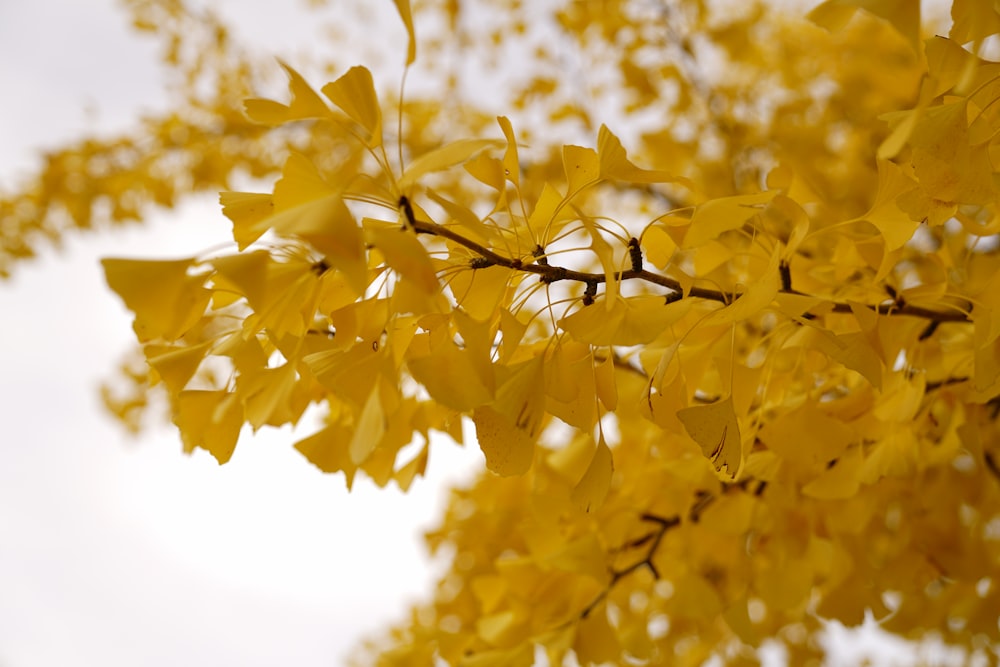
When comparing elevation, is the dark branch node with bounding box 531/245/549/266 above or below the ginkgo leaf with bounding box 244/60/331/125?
below

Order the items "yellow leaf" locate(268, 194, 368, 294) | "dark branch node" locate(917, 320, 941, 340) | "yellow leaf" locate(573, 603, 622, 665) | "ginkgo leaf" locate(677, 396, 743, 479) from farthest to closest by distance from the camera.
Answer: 1. "yellow leaf" locate(573, 603, 622, 665)
2. "dark branch node" locate(917, 320, 941, 340)
3. "ginkgo leaf" locate(677, 396, 743, 479)
4. "yellow leaf" locate(268, 194, 368, 294)

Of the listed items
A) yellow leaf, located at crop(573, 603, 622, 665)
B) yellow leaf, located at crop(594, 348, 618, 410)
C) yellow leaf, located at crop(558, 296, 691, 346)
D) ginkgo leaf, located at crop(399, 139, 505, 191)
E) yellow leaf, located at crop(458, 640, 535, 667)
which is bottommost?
yellow leaf, located at crop(573, 603, 622, 665)

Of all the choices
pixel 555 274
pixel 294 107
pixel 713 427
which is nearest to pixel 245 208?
pixel 294 107

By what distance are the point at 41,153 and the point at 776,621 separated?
1.50 metres

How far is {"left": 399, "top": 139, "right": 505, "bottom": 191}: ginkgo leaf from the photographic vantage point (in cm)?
34

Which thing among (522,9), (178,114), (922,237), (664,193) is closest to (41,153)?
(178,114)

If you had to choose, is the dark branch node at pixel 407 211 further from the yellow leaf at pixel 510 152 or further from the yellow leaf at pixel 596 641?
the yellow leaf at pixel 596 641

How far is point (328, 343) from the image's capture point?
1.45 ft

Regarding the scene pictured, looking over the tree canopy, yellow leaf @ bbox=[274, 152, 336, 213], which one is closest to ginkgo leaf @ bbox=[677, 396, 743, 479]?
the tree canopy

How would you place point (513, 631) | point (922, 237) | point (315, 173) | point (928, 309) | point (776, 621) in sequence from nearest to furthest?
point (315, 173) < point (928, 309) < point (513, 631) < point (776, 621) < point (922, 237)

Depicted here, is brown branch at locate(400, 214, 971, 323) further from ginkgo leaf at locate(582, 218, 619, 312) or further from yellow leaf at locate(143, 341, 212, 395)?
yellow leaf at locate(143, 341, 212, 395)

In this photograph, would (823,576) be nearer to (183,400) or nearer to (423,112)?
(183,400)

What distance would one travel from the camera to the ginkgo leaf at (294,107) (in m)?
0.37

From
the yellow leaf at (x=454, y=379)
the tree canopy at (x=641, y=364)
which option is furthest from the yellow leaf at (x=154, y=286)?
the yellow leaf at (x=454, y=379)
